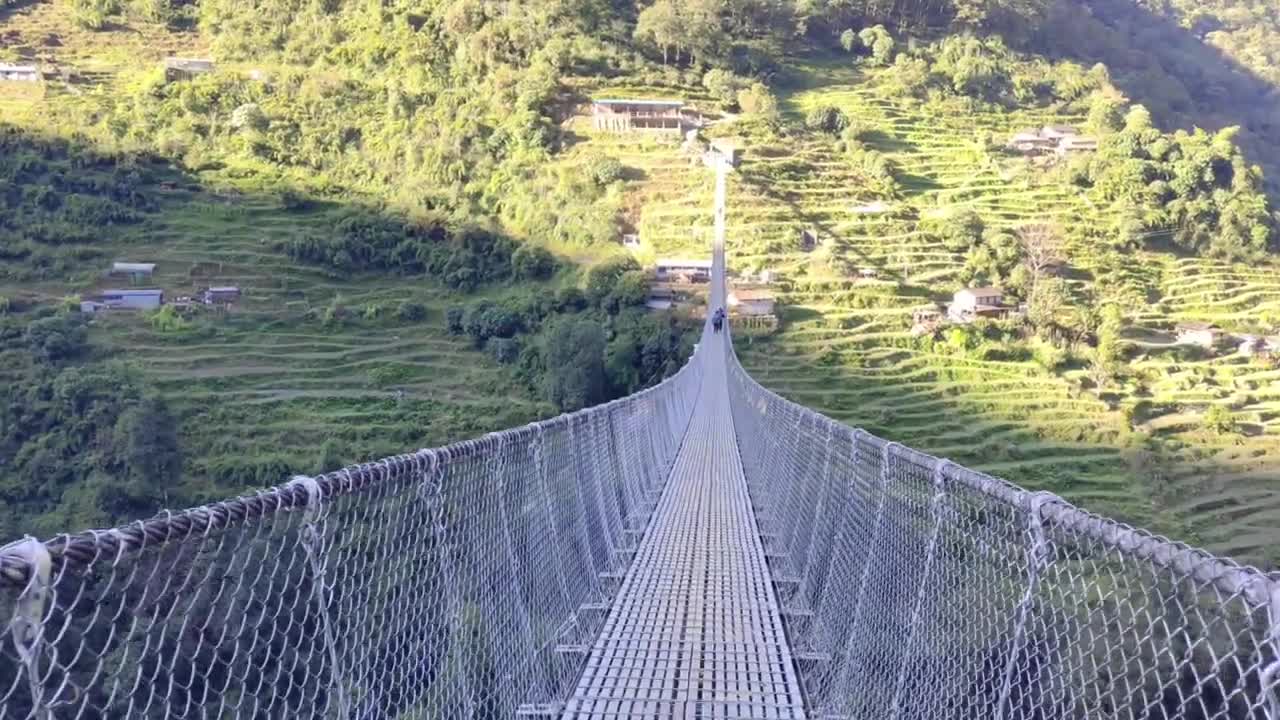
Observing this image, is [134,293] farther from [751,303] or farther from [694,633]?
[694,633]

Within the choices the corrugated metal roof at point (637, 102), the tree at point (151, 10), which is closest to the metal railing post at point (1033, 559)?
the corrugated metal roof at point (637, 102)

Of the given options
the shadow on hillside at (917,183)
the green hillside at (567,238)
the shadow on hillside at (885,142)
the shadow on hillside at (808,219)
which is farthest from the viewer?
the shadow on hillside at (885,142)

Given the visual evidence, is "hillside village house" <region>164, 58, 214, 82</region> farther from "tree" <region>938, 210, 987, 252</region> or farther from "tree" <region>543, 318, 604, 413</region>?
"tree" <region>938, 210, 987, 252</region>

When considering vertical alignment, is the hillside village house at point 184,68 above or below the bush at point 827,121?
above

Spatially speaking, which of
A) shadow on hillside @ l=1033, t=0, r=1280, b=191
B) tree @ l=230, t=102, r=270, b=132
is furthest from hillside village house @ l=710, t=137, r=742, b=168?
shadow on hillside @ l=1033, t=0, r=1280, b=191

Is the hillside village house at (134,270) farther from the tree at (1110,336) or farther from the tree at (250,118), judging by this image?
the tree at (1110,336)

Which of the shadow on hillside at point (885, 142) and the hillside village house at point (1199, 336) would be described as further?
the shadow on hillside at point (885, 142)
